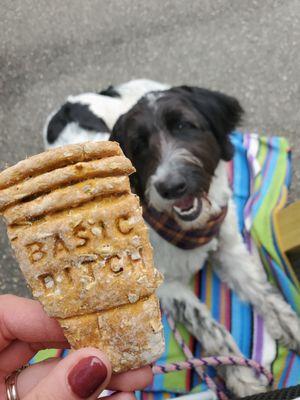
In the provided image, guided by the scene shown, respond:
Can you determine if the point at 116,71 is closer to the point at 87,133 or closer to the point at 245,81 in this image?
the point at 245,81

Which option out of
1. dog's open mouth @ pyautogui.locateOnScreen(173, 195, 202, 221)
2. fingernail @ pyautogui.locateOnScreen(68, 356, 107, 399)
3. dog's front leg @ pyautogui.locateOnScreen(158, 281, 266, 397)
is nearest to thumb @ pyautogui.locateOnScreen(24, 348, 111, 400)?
fingernail @ pyautogui.locateOnScreen(68, 356, 107, 399)

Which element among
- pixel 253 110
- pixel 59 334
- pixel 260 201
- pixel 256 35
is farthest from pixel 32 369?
pixel 256 35

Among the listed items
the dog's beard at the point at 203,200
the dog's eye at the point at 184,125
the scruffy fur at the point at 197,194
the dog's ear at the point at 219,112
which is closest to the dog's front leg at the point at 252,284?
the scruffy fur at the point at 197,194

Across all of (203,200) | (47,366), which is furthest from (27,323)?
(203,200)

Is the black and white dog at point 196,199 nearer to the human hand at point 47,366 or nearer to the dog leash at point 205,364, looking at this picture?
the dog leash at point 205,364

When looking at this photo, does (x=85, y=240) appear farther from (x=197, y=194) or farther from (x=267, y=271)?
(x=267, y=271)

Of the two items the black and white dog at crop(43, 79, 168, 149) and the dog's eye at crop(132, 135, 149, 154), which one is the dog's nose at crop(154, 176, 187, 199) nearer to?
the dog's eye at crop(132, 135, 149, 154)
